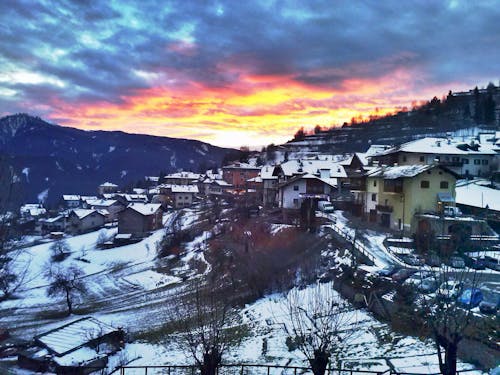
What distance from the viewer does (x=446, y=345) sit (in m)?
10.5

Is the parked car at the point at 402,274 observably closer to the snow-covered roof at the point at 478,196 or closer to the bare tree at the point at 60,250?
the snow-covered roof at the point at 478,196

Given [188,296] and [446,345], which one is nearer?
[446,345]

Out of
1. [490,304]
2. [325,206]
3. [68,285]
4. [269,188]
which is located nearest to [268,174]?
[269,188]

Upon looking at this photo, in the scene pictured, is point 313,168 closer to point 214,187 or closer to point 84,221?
point 214,187

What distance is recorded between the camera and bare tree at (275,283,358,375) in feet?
34.2

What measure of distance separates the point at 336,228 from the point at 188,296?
574 inches

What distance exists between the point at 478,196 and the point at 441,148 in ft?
40.7

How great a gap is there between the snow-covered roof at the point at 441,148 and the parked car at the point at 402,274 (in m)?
27.1

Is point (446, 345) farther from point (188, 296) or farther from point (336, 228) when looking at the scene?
point (336, 228)

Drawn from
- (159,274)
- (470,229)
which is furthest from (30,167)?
(470,229)

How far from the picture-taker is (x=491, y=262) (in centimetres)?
2528

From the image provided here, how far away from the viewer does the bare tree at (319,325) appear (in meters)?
10.4

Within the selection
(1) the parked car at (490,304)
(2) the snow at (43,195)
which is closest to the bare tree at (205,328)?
(1) the parked car at (490,304)

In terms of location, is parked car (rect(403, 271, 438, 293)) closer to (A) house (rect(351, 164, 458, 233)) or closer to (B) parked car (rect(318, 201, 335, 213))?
(A) house (rect(351, 164, 458, 233))
